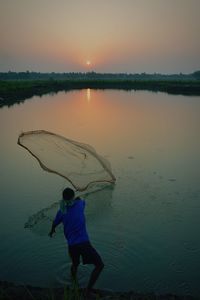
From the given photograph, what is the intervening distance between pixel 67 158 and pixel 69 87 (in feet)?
260

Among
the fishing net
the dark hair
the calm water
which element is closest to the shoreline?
the calm water

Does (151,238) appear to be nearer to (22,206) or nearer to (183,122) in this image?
(22,206)

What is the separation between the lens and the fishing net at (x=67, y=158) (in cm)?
812

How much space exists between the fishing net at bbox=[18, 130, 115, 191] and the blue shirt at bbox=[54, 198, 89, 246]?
2.85 m

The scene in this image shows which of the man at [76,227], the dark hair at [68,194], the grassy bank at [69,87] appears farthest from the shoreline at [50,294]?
the grassy bank at [69,87]

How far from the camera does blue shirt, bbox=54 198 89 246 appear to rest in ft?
16.7

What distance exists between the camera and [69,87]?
285 feet

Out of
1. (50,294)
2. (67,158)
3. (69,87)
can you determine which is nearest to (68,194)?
(50,294)

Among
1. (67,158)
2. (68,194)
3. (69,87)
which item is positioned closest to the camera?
(68,194)

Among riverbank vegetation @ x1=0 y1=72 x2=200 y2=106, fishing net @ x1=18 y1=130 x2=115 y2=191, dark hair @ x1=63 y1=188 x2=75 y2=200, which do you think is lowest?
riverbank vegetation @ x1=0 y1=72 x2=200 y2=106

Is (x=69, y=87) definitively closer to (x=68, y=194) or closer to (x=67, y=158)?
(x=67, y=158)

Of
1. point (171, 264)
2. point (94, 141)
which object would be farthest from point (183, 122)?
point (171, 264)

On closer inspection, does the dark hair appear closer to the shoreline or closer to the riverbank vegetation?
the shoreline

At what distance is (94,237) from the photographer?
7.70m
